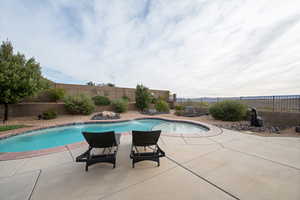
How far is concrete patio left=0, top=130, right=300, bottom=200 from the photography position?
162 centimetres

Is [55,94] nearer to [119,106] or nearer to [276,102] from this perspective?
[119,106]

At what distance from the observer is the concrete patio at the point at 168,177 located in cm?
162

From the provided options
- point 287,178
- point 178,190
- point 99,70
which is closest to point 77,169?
point 178,190

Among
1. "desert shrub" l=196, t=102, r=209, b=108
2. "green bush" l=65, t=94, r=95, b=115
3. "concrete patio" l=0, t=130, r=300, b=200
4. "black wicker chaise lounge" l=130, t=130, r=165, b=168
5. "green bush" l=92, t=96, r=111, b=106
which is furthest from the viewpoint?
"green bush" l=92, t=96, r=111, b=106

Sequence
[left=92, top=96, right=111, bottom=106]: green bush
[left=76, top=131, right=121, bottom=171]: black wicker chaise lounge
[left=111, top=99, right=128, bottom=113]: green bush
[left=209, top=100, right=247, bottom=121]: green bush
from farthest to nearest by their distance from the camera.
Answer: [left=92, top=96, right=111, bottom=106]: green bush < [left=111, top=99, right=128, bottom=113]: green bush < [left=209, top=100, right=247, bottom=121]: green bush < [left=76, top=131, right=121, bottom=171]: black wicker chaise lounge

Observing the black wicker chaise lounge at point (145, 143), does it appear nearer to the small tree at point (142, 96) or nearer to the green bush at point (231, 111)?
the green bush at point (231, 111)

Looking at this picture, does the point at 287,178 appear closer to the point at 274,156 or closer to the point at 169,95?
the point at 274,156

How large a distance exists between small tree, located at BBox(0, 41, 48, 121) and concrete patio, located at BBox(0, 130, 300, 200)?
6921mm

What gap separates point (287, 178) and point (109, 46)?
9.51 m

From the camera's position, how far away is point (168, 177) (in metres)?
1.99

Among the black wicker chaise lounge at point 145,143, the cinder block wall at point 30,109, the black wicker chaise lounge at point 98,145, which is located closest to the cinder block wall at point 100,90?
the cinder block wall at point 30,109

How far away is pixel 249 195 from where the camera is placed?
1.58 m

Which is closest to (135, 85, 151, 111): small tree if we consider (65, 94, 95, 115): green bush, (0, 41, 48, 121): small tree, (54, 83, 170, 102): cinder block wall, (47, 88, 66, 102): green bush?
(54, 83, 170, 102): cinder block wall

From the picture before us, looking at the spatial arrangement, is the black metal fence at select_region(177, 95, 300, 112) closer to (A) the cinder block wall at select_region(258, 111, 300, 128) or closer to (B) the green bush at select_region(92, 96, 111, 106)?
(A) the cinder block wall at select_region(258, 111, 300, 128)
